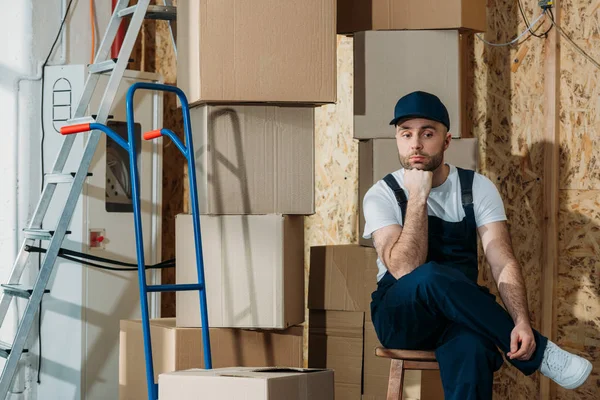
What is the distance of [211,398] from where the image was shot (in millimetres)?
2373

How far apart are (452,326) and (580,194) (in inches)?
40.2

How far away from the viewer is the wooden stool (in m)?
2.51

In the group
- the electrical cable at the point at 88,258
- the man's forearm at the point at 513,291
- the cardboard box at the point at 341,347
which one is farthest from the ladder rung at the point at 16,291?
the man's forearm at the point at 513,291

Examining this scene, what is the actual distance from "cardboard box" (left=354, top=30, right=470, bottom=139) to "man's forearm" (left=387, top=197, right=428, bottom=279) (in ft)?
1.77

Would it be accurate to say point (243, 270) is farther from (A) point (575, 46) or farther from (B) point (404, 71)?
(A) point (575, 46)

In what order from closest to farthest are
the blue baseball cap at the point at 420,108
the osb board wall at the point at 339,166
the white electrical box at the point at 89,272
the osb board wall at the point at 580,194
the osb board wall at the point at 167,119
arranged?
the blue baseball cap at the point at 420,108 < the osb board wall at the point at 580,194 < the white electrical box at the point at 89,272 < the osb board wall at the point at 339,166 < the osb board wall at the point at 167,119

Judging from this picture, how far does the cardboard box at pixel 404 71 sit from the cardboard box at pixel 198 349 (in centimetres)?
81

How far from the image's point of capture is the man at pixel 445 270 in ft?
7.82

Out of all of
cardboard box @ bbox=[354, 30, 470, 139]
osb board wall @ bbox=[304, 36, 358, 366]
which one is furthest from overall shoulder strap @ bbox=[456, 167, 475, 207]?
osb board wall @ bbox=[304, 36, 358, 366]

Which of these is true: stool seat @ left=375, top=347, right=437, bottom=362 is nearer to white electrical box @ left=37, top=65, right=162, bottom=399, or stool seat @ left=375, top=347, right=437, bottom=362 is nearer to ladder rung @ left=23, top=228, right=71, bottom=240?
ladder rung @ left=23, top=228, right=71, bottom=240

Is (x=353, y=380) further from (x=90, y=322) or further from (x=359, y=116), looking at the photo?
(x=90, y=322)

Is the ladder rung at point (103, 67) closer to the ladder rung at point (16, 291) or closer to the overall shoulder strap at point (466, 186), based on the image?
the ladder rung at point (16, 291)

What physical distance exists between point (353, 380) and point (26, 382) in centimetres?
141

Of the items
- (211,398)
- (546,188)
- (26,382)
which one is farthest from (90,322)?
(546,188)
